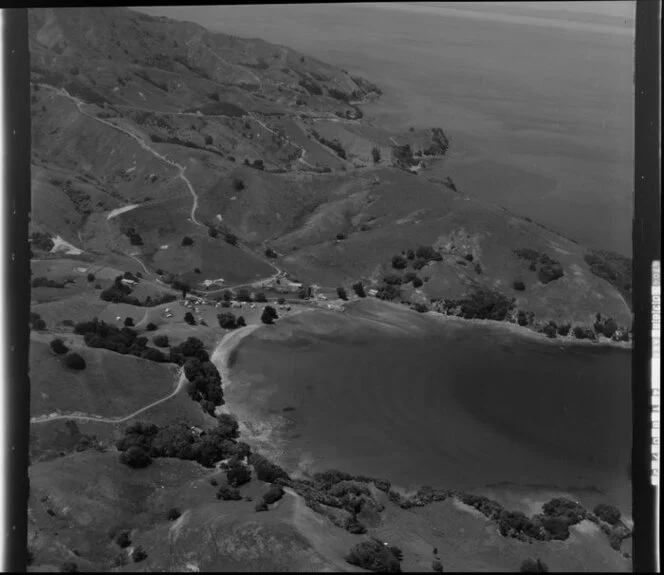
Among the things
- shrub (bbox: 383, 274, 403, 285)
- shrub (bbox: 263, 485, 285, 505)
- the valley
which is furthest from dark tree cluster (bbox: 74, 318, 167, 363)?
shrub (bbox: 383, 274, 403, 285)

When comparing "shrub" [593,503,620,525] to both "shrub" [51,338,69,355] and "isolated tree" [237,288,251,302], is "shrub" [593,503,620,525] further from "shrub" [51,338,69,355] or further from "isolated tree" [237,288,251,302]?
"shrub" [51,338,69,355]

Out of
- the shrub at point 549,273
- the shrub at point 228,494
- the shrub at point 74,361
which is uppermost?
the shrub at point 549,273

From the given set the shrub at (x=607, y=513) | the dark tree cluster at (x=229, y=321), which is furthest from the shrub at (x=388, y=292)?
the shrub at (x=607, y=513)

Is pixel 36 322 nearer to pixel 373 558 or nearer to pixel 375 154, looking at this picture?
pixel 373 558

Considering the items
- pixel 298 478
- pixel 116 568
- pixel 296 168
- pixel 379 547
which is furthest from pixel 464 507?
pixel 296 168

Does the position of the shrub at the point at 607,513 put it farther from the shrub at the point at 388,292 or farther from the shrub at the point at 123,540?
the shrub at the point at 123,540

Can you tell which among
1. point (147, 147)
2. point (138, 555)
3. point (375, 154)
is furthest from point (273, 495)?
point (147, 147)
